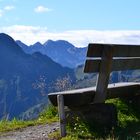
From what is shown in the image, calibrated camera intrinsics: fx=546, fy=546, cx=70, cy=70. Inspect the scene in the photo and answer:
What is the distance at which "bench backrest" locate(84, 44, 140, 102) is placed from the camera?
10273mm

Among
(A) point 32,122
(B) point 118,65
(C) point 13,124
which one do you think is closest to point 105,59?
(B) point 118,65

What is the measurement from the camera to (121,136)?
32.8 ft

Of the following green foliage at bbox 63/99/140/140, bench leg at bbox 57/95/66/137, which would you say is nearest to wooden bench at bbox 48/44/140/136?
bench leg at bbox 57/95/66/137

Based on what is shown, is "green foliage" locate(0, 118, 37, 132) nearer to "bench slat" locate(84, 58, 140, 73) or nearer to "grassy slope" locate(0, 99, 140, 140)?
"grassy slope" locate(0, 99, 140, 140)

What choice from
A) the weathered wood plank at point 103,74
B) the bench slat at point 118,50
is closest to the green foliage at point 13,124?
the weathered wood plank at point 103,74

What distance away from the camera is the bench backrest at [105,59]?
10273mm

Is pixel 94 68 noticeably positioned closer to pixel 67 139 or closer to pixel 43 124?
pixel 67 139

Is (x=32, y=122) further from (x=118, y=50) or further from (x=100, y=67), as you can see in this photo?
(x=118, y=50)

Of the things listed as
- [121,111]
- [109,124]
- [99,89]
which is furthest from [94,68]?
[121,111]

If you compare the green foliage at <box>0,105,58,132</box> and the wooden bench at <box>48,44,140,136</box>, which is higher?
the wooden bench at <box>48,44,140,136</box>

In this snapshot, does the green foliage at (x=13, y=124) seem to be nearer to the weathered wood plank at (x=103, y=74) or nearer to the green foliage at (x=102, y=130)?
the green foliage at (x=102, y=130)

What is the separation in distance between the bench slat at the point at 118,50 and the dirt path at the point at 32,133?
189 cm

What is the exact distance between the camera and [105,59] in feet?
34.3

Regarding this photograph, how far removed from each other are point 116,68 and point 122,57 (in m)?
0.29
